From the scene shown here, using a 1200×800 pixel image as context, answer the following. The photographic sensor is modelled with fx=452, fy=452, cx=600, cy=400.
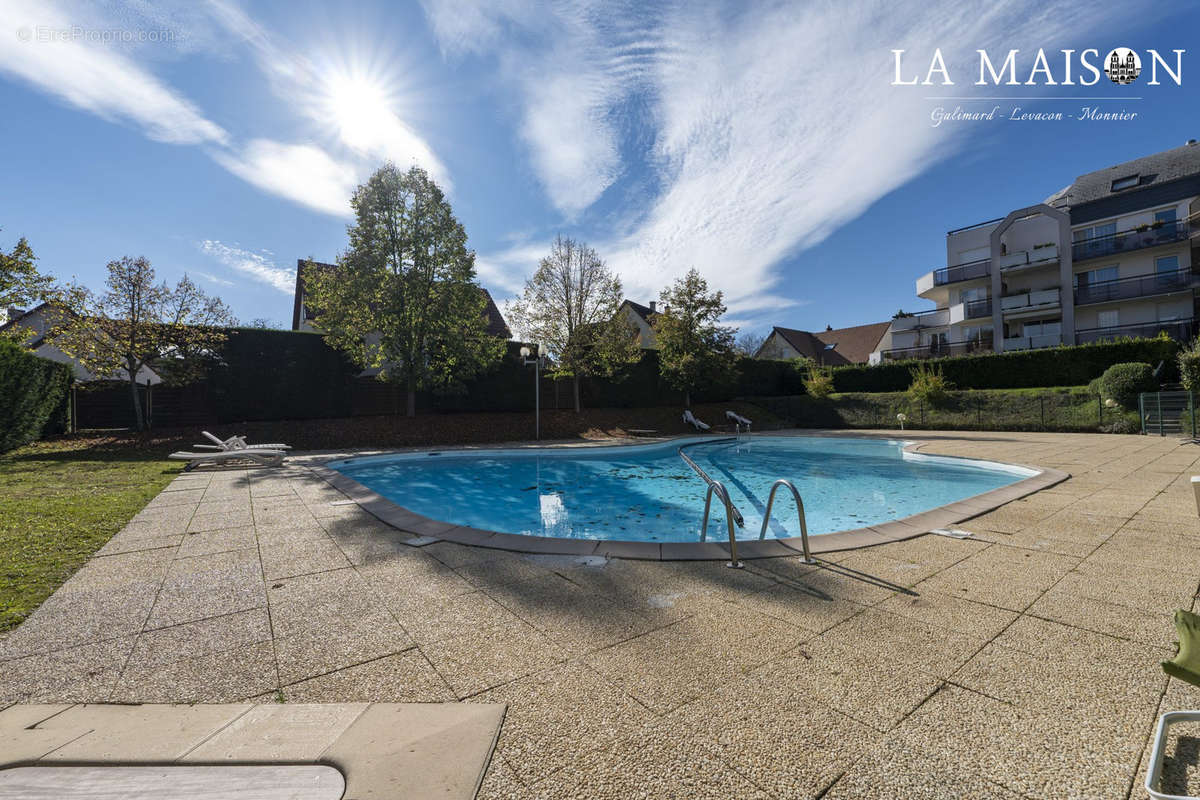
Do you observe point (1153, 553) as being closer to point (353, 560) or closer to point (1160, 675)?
point (1160, 675)

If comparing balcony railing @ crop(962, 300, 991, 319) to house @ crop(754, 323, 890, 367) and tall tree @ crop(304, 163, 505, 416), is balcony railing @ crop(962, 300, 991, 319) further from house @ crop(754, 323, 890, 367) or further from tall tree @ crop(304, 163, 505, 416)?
tall tree @ crop(304, 163, 505, 416)

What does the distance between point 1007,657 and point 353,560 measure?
471 cm

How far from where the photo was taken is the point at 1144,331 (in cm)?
2309

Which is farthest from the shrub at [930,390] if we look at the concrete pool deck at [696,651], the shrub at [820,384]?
the concrete pool deck at [696,651]

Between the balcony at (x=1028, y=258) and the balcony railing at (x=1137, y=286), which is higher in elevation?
the balcony at (x=1028, y=258)

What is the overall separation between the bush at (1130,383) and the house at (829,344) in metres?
26.7

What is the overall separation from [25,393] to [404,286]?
9.61 metres

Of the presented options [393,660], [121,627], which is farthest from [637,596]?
[121,627]

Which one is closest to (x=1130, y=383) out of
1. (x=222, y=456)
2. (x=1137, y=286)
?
(x=1137, y=286)

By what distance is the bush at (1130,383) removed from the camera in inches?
584

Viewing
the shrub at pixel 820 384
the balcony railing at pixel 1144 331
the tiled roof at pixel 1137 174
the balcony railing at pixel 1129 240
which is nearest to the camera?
the balcony railing at pixel 1144 331

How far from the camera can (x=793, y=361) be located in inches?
1127

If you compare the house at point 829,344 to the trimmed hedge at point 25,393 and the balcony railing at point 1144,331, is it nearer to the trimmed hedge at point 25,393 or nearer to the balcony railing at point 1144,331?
the balcony railing at point 1144,331

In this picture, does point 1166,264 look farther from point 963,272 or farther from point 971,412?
point 971,412
